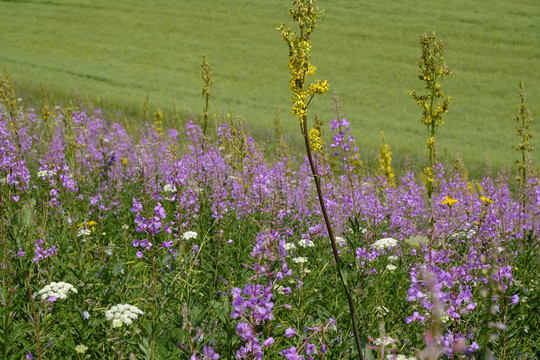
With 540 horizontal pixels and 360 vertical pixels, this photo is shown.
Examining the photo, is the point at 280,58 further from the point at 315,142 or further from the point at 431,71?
the point at 315,142

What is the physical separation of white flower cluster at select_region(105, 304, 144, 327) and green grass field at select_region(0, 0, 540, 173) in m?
12.2

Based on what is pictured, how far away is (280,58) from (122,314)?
24102 mm

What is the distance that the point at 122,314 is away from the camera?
2172 mm

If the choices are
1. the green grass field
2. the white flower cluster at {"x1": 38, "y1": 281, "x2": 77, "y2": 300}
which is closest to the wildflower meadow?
the white flower cluster at {"x1": 38, "y1": 281, "x2": 77, "y2": 300}

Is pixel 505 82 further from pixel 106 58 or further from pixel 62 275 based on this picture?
pixel 62 275

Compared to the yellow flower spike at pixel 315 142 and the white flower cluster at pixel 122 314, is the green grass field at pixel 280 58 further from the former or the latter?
the white flower cluster at pixel 122 314

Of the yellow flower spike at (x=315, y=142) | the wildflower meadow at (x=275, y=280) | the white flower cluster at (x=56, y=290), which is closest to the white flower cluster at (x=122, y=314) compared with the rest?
the wildflower meadow at (x=275, y=280)

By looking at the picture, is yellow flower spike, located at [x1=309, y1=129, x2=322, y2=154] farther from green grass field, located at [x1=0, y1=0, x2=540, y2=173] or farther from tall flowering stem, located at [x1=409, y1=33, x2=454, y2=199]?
green grass field, located at [x1=0, y1=0, x2=540, y2=173]

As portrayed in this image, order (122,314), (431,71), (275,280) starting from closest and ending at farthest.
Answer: (275,280), (122,314), (431,71)

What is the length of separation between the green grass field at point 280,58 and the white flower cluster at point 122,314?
12.2m

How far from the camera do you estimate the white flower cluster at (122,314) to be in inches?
80.4

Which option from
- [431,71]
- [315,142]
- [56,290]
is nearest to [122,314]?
[56,290]

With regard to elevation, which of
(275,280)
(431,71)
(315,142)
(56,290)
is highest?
(431,71)

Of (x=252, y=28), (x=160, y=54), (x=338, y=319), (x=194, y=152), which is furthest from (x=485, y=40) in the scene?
(x=338, y=319)
